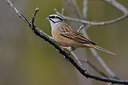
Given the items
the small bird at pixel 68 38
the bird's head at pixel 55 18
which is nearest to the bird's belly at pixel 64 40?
the small bird at pixel 68 38

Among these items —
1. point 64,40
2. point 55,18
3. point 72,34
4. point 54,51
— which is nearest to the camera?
point 64,40

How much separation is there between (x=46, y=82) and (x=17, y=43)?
2.34 m

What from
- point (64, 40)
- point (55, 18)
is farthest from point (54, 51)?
point (64, 40)

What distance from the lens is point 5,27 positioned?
17.1 ft

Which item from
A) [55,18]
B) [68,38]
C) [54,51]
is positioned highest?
[55,18]

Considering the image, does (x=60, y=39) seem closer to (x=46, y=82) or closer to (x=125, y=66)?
(x=125, y=66)

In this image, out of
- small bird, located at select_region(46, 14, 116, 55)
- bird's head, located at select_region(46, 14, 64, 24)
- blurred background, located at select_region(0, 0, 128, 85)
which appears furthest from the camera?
blurred background, located at select_region(0, 0, 128, 85)

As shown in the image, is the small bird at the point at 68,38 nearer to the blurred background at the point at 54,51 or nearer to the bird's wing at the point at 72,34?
the bird's wing at the point at 72,34

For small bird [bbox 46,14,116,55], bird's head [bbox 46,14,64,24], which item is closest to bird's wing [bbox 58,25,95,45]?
small bird [bbox 46,14,116,55]

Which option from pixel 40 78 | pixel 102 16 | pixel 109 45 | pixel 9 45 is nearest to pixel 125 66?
pixel 109 45

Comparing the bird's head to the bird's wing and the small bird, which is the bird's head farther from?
the bird's wing

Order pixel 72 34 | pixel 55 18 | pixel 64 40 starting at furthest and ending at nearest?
pixel 55 18, pixel 72 34, pixel 64 40

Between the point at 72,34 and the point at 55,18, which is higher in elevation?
the point at 55,18

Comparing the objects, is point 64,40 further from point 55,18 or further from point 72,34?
point 55,18
